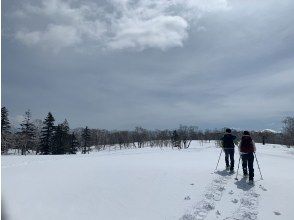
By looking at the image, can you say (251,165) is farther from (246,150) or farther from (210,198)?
(210,198)

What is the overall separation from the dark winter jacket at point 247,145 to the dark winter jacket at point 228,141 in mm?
1803

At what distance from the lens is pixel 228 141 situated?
2114cm

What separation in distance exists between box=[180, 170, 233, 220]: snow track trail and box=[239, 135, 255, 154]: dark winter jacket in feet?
5.42

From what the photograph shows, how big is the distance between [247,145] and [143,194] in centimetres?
688

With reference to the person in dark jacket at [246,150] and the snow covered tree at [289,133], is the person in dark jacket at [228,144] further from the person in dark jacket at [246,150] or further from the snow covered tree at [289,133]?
the snow covered tree at [289,133]

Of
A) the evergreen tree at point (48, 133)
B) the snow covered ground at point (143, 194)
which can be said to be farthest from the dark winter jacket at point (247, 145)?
the evergreen tree at point (48, 133)

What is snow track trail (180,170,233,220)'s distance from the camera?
1341 centimetres

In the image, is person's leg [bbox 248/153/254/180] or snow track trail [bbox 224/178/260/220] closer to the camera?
snow track trail [bbox 224/178/260/220]

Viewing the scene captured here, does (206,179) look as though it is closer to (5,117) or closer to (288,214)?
(288,214)

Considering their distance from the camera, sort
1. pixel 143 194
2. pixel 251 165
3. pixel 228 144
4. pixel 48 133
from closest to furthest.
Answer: pixel 143 194, pixel 251 165, pixel 228 144, pixel 48 133

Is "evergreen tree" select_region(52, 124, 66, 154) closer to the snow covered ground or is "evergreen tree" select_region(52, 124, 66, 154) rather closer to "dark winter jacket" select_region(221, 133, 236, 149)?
the snow covered ground

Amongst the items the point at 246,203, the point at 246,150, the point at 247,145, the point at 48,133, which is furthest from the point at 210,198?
the point at 48,133

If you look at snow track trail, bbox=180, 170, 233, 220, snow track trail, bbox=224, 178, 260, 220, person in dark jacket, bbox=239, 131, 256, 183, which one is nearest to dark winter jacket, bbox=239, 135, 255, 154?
person in dark jacket, bbox=239, 131, 256, 183

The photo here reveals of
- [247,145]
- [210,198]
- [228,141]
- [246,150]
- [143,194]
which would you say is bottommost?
[210,198]
